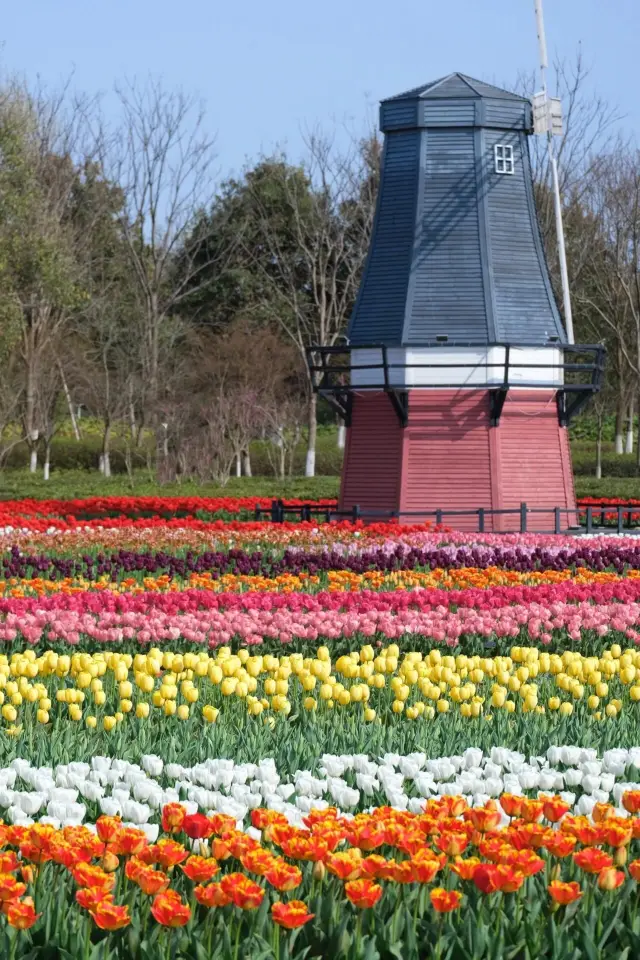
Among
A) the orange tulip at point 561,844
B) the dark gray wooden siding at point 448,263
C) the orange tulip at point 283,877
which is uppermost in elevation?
the dark gray wooden siding at point 448,263

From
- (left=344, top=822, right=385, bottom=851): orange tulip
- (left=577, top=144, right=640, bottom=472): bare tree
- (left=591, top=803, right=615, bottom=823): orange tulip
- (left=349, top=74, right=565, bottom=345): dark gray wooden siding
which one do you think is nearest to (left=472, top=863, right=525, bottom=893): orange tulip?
(left=344, top=822, right=385, bottom=851): orange tulip

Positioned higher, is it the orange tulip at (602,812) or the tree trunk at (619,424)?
the tree trunk at (619,424)

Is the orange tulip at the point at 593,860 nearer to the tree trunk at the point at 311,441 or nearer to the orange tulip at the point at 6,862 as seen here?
the orange tulip at the point at 6,862

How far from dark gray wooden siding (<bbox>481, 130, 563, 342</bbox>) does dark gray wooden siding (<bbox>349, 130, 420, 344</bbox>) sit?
4.50 feet

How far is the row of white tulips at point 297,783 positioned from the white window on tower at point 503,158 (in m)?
22.2

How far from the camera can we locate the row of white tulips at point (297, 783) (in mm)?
5523

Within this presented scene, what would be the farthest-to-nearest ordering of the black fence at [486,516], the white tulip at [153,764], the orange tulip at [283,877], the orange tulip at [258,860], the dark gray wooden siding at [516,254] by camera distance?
the dark gray wooden siding at [516,254], the black fence at [486,516], the white tulip at [153,764], the orange tulip at [258,860], the orange tulip at [283,877]

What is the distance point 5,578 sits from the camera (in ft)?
51.8

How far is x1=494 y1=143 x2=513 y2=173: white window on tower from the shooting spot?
2778 cm

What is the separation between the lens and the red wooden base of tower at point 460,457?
2689 centimetres

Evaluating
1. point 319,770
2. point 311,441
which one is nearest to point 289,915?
point 319,770

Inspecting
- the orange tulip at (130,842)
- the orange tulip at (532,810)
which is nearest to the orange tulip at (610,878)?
the orange tulip at (532,810)

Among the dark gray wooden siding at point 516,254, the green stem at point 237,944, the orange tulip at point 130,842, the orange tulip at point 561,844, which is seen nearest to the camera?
the green stem at point 237,944

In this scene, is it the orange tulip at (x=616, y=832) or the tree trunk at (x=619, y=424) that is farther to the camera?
the tree trunk at (x=619, y=424)
